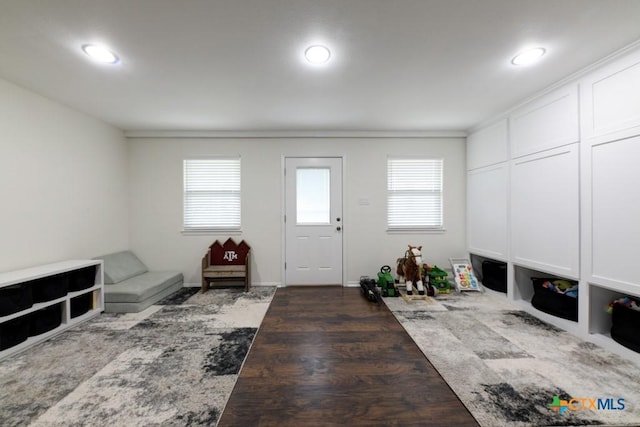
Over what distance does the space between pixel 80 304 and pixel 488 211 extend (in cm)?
520

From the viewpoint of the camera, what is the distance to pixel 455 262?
12.8 feet

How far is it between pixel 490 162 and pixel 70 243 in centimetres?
559

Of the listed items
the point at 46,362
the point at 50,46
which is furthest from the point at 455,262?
the point at 50,46

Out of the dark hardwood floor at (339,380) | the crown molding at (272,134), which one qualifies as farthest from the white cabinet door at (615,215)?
the crown molding at (272,134)

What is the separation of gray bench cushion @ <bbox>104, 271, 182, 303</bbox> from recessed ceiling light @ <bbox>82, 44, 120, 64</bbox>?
7.97 ft

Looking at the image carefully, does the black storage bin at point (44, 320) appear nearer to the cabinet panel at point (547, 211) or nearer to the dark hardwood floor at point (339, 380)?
the dark hardwood floor at point (339, 380)

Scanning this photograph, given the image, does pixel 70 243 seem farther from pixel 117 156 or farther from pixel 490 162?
pixel 490 162

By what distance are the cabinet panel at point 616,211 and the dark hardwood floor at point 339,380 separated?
1781 mm

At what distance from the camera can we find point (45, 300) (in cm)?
A: 231

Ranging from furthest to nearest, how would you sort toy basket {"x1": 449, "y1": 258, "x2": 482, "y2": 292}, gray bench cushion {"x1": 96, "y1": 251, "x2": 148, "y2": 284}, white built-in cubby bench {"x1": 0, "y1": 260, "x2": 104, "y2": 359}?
1. toy basket {"x1": 449, "y1": 258, "x2": 482, "y2": 292}
2. gray bench cushion {"x1": 96, "y1": 251, "x2": 148, "y2": 284}
3. white built-in cubby bench {"x1": 0, "y1": 260, "x2": 104, "y2": 359}

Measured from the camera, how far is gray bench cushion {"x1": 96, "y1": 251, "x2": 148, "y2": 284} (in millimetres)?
3170

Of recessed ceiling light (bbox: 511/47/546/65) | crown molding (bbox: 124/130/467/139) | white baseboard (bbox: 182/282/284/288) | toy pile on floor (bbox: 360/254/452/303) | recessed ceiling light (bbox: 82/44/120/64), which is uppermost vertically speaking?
recessed ceiling light (bbox: 511/47/546/65)

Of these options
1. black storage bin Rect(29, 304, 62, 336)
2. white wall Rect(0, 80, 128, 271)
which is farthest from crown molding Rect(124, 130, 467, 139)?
black storage bin Rect(29, 304, 62, 336)

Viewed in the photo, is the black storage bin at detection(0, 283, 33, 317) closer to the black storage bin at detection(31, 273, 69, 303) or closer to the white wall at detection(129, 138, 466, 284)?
the black storage bin at detection(31, 273, 69, 303)
